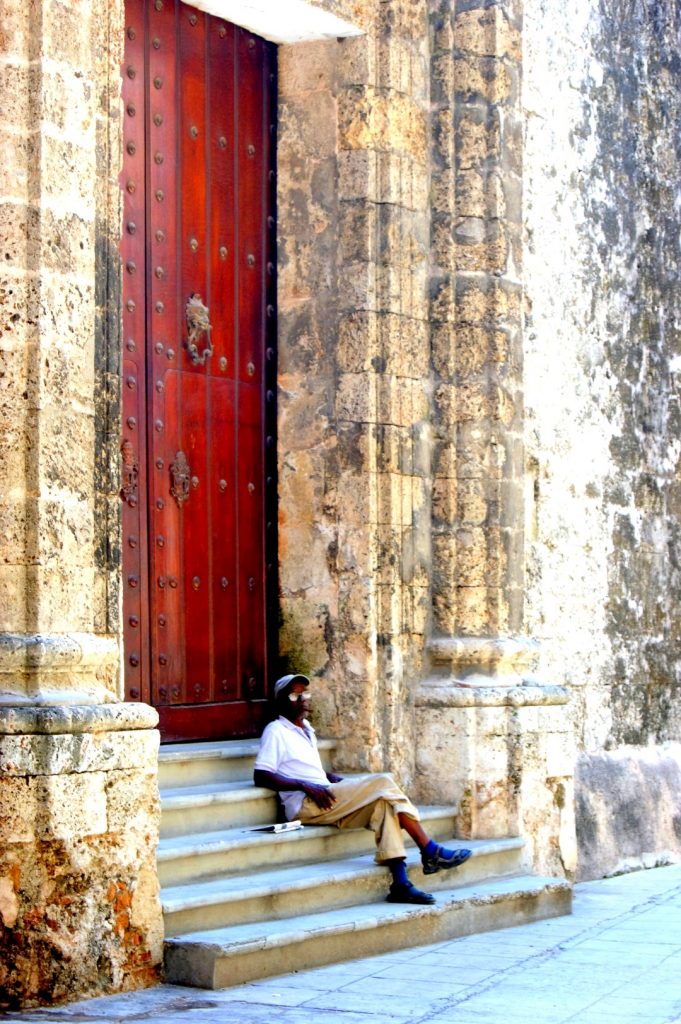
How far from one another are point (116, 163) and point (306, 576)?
7.33ft

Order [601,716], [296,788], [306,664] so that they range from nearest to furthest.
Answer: [296,788] < [306,664] < [601,716]

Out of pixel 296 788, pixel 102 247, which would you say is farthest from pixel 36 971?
pixel 102 247

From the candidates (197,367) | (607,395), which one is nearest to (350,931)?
(197,367)

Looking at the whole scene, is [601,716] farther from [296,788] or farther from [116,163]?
[116,163]

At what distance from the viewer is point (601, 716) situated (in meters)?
8.98

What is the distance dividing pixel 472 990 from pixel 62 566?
183 cm

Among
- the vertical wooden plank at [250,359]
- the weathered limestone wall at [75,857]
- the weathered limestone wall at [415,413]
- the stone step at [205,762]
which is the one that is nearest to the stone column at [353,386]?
the weathered limestone wall at [415,413]

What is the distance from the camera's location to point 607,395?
361 inches

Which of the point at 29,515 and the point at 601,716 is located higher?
the point at 29,515

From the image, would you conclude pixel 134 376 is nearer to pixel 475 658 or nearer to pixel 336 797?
pixel 336 797

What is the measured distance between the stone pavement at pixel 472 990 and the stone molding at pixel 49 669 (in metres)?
0.88

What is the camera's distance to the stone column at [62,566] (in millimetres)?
5230

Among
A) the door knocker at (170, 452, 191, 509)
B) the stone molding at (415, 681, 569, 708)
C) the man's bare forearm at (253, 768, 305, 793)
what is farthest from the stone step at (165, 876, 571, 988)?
the door knocker at (170, 452, 191, 509)

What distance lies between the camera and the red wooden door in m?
6.85
